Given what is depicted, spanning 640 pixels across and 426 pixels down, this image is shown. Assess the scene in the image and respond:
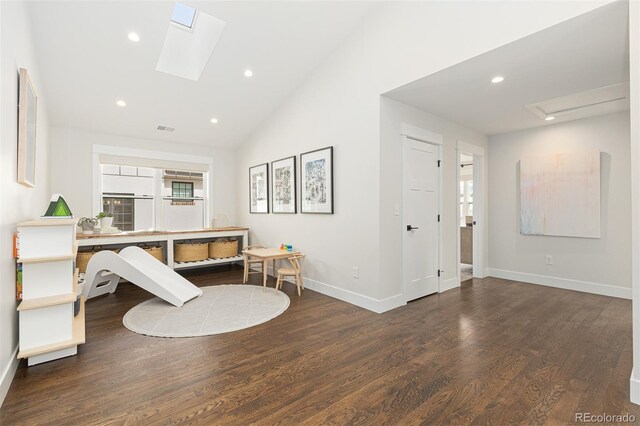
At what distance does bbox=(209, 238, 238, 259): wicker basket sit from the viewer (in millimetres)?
5734

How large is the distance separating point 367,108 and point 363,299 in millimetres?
2303

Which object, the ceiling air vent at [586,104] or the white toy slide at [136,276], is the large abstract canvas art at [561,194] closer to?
the ceiling air vent at [586,104]

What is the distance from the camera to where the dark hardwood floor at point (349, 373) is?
1.77 meters

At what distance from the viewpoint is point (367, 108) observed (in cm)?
362

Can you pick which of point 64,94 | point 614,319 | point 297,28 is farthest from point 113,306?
point 614,319

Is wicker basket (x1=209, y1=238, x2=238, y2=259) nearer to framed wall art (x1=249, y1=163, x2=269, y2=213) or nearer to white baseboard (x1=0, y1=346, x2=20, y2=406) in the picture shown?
framed wall art (x1=249, y1=163, x2=269, y2=213)

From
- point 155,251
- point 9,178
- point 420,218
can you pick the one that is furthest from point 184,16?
point 420,218

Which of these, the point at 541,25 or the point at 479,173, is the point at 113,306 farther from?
the point at 479,173

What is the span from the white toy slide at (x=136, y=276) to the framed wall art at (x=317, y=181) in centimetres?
198

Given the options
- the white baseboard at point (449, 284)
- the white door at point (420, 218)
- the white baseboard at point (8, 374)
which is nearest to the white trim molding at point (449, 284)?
the white baseboard at point (449, 284)

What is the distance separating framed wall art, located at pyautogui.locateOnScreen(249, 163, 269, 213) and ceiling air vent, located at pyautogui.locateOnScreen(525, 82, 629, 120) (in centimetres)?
411

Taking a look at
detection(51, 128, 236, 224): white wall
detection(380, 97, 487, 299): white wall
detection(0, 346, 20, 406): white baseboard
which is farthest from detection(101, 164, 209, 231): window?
detection(380, 97, 487, 299): white wall

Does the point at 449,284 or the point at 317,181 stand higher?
the point at 317,181

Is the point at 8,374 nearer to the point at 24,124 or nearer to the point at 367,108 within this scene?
the point at 24,124
